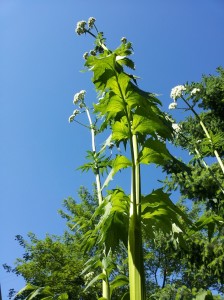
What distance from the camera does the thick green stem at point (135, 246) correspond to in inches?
65.4

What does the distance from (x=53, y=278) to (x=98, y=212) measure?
2123 centimetres

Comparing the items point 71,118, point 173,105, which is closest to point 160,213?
point 71,118

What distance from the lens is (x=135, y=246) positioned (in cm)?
180

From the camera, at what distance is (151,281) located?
27.4 meters

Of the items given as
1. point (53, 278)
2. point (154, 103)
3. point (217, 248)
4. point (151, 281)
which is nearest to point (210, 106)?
point (217, 248)

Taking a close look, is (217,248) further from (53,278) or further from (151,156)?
(53,278)

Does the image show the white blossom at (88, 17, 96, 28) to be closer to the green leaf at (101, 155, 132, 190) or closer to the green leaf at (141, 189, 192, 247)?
the green leaf at (101, 155, 132, 190)

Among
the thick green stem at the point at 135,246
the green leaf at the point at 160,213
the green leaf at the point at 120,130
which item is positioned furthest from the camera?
the green leaf at the point at 120,130

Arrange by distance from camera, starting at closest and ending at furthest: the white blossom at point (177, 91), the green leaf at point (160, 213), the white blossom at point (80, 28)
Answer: the green leaf at point (160, 213)
the white blossom at point (80, 28)
the white blossom at point (177, 91)

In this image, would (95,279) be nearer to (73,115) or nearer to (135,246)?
(135,246)

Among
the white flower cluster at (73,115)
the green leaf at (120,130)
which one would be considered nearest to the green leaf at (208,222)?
the green leaf at (120,130)

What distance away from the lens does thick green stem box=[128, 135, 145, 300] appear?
1660 millimetres

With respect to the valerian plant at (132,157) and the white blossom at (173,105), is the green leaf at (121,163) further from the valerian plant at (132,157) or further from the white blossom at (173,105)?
the white blossom at (173,105)

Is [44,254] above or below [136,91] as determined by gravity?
above
